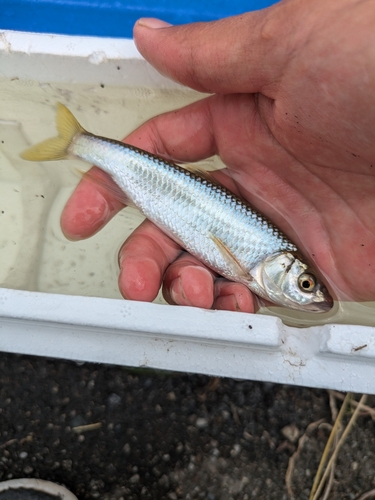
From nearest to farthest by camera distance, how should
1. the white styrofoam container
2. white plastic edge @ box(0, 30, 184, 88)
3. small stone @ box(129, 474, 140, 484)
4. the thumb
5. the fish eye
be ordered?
the white styrofoam container
the thumb
the fish eye
white plastic edge @ box(0, 30, 184, 88)
small stone @ box(129, 474, 140, 484)

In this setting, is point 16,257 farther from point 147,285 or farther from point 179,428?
point 179,428

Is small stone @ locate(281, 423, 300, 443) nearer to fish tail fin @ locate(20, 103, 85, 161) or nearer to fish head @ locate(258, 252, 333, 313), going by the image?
fish head @ locate(258, 252, 333, 313)

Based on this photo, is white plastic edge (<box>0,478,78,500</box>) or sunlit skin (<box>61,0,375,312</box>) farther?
white plastic edge (<box>0,478,78,500</box>)

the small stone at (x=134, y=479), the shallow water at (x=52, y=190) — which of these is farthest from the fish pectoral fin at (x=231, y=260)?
the small stone at (x=134, y=479)

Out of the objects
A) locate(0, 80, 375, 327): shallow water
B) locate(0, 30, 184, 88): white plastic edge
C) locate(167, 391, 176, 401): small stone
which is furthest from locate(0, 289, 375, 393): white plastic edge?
locate(0, 30, 184, 88): white plastic edge

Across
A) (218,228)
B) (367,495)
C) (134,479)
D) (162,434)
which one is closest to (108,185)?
(218,228)

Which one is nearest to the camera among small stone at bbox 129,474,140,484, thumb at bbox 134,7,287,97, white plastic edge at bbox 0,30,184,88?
thumb at bbox 134,7,287,97
